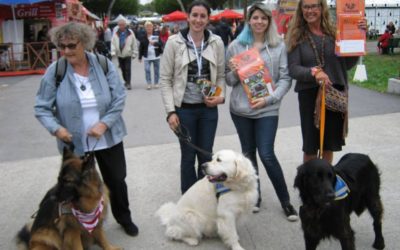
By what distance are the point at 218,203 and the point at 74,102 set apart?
1513mm

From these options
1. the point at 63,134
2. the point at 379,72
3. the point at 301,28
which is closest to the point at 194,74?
the point at 301,28

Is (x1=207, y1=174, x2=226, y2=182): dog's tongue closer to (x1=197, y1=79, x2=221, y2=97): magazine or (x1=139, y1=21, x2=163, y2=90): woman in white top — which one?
(x1=197, y1=79, x2=221, y2=97): magazine

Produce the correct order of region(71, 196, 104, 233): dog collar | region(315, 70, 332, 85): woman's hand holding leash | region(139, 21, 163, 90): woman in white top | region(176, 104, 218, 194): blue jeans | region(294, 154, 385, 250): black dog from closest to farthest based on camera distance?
1. region(294, 154, 385, 250): black dog
2. region(71, 196, 104, 233): dog collar
3. region(315, 70, 332, 85): woman's hand holding leash
4. region(176, 104, 218, 194): blue jeans
5. region(139, 21, 163, 90): woman in white top

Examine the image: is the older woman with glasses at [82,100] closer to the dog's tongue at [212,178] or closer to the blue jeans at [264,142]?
the dog's tongue at [212,178]

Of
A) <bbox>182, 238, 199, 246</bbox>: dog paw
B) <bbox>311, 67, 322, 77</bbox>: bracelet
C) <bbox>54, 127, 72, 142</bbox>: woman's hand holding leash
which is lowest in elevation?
<bbox>182, 238, 199, 246</bbox>: dog paw

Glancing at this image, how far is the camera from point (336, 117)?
3990 mm

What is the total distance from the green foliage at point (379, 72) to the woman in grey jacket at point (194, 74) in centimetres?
803

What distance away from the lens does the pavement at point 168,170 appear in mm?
3928

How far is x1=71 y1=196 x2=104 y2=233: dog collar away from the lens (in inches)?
127

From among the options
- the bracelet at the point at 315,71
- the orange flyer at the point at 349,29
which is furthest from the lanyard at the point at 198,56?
the orange flyer at the point at 349,29

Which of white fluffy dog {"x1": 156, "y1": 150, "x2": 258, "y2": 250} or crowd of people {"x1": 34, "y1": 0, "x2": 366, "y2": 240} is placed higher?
crowd of people {"x1": 34, "y1": 0, "x2": 366, "y2": 240}

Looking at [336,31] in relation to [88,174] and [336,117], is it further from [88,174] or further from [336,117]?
[88,174]

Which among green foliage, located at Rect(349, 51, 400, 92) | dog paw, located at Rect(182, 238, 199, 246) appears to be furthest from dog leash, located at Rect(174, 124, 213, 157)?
green foliage, located at Rect(349, 51, 400, 92)

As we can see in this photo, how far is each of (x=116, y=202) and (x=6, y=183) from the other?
91.4 inches
